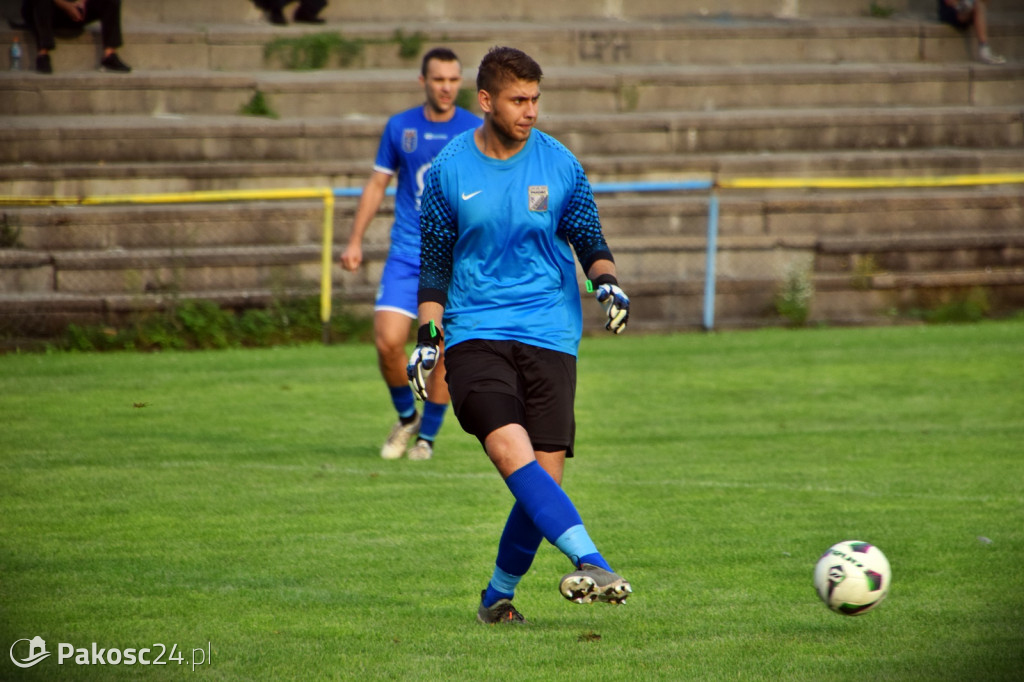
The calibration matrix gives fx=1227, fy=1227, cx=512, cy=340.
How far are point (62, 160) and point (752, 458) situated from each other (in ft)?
34.8

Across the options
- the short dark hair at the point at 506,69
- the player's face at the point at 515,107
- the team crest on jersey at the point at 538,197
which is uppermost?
the short dark hair at the point at 506,69

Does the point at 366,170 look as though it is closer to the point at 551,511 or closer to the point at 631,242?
the point at 631,242

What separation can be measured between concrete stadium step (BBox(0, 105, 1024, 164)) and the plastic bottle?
3.99ft

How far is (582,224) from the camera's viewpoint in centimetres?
493

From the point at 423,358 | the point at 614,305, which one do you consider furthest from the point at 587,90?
the point at 423,358

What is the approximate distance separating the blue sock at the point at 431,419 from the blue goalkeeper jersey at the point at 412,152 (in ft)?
3.30

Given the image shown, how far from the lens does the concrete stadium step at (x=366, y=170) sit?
15039mm

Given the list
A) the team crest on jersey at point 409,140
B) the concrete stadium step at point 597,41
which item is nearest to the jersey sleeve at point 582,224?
the team crest on jersey at point 409,140

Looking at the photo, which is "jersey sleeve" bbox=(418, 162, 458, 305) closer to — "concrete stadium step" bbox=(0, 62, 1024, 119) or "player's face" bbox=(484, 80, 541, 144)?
"player's face" bbox=(484, 80, 541, 144)

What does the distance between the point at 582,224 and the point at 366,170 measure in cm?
1090

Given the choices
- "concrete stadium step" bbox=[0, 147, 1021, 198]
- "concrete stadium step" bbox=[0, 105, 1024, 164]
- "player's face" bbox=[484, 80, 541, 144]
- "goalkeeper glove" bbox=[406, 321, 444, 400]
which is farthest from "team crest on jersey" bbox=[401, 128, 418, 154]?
"concrete stadium step" bbox=[0, 105, 1024, 164]

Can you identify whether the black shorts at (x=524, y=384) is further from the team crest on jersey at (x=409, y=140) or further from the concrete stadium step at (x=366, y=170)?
the concrete stadium step at (x=366, y=170)

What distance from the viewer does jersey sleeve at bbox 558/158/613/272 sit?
4.90 m

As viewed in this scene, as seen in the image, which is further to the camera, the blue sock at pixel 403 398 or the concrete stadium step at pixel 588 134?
the concrete stadium step at pixel 588 134
